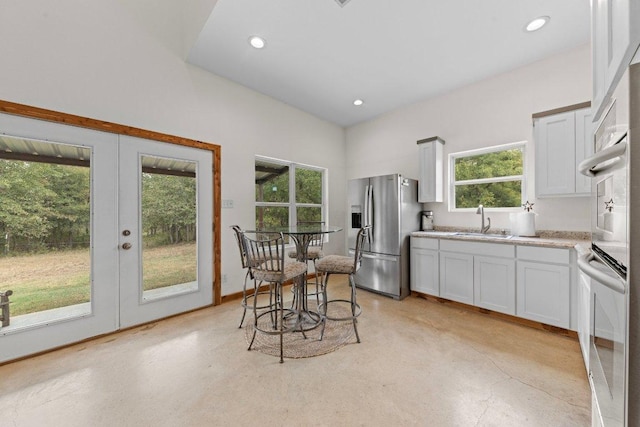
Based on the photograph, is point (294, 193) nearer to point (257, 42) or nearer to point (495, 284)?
point (257, 42)

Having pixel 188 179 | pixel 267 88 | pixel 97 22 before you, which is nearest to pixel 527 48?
pixel 267 88

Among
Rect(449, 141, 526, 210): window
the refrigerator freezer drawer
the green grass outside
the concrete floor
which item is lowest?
the concrete floor

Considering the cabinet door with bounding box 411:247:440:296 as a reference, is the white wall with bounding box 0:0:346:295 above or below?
above

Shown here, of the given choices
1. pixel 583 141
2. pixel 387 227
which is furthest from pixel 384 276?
pixel 583 141

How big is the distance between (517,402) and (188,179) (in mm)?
3666

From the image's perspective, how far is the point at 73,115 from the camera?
2291 millimetres

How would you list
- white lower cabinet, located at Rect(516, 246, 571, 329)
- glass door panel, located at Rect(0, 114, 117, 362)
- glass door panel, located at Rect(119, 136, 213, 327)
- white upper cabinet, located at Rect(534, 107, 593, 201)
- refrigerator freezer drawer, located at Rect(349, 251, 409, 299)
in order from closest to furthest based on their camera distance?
1. glass door panel, located at Rect(0, 114, 117, 362)
2. white lower cabinet, located at Rect(516, 246, 571, 329)
3. white upper cabinet, located at Rect(534, 107, 593, 201)
4. glass door panel, located at Rect(119, 136, 213, 327)
5. refrigerator freezer drawer, located at Rect(349, 251, 409, 299)

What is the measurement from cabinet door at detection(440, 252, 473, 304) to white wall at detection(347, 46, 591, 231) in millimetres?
763

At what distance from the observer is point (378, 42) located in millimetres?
2688

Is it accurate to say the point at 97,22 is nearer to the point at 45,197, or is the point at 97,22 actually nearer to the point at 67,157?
the point at 67,157

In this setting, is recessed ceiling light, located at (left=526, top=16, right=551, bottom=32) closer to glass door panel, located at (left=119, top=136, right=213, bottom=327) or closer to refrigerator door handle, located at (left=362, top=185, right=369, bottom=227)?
refrigerator door handle, located at (left=362, top=185, right=369, bottom=227)

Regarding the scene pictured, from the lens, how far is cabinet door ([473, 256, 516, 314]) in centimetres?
267

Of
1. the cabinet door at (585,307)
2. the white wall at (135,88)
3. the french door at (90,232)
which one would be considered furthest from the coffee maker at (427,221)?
the french door at (90,232)

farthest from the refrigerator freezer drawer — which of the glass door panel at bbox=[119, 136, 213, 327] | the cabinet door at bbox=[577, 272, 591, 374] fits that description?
the glass door panel at bbox=[119, 136, 213, 327]
